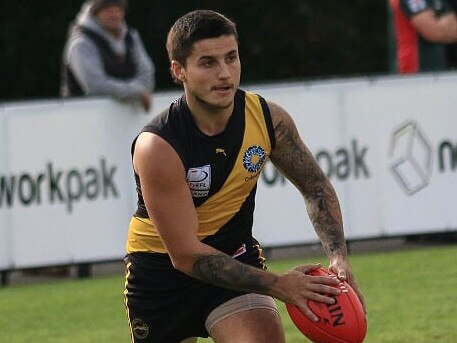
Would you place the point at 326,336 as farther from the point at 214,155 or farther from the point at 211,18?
the point at 211,18

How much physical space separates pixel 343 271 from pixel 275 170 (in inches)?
251

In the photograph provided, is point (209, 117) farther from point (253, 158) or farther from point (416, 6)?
point (416, 6)

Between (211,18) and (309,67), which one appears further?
(309,67)

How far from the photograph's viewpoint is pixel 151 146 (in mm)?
6250

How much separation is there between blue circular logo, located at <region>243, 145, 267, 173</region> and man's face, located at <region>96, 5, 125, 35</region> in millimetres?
6266

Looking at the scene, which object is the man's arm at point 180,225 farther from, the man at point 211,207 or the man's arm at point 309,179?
the man's arm at point 309,179

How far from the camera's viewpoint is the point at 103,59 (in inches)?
499

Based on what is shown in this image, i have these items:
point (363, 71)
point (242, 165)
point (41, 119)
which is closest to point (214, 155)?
point (242, 165)

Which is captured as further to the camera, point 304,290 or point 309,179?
point 309,179

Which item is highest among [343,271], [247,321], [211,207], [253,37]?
[211,207]

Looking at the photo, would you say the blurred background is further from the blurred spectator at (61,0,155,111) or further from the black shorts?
the black shorts

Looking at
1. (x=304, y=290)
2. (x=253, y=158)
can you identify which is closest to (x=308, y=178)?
(x=253, y=158)

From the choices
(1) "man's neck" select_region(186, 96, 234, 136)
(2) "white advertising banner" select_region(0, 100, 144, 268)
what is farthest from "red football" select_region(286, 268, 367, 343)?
(2) "white advertising banner" select_region(0, 100, 144, 268)

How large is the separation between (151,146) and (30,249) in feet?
20.5
